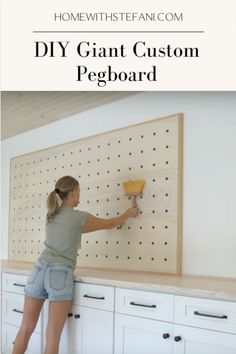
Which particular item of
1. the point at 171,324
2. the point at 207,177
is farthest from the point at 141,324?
the point at 207,177

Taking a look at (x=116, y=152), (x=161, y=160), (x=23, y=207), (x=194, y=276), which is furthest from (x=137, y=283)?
(x=23, y=207)

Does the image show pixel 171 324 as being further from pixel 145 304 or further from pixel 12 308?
pixel 12 308

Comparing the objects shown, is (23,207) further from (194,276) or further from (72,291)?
(194,276)

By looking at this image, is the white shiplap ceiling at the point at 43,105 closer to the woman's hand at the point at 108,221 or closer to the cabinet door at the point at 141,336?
the woman's hand at the point at 108,221

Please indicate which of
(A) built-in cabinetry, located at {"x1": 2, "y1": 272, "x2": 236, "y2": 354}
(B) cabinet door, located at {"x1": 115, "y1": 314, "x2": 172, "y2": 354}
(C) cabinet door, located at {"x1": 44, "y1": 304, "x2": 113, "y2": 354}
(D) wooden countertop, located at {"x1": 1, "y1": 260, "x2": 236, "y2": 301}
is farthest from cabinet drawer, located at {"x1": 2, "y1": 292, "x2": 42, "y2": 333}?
(B) cabinet door, located at {"x1": 115, "y1": 314, "x2": 172, "y2": 354}

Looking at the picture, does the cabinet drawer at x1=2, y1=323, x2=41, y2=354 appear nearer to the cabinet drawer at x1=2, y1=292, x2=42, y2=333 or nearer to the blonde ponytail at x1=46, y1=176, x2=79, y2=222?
the cabinet drawer at x1=2, y1=292, x2=42, y2=333

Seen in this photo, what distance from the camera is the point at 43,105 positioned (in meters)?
3.12

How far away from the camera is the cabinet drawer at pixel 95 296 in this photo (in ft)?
7.30

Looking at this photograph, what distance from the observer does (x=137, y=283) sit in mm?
2107

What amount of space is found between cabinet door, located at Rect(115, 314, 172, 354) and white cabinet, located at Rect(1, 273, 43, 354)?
747 mm

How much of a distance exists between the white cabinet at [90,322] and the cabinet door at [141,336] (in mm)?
63

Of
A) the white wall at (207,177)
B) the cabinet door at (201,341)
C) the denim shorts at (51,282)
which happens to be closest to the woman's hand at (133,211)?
the white wall at (207,177)

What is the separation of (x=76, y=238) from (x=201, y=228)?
713 millimetres
